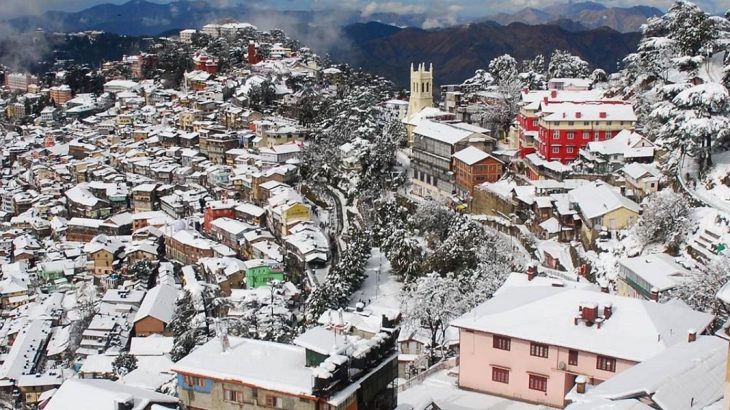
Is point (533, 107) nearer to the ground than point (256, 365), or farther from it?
farther from it

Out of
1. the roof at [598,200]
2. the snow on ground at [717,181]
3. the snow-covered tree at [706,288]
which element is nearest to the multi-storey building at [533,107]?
the roof at [598,200]

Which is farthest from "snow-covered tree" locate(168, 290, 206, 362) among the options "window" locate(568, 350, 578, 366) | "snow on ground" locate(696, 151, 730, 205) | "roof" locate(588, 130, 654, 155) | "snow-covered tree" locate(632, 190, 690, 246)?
"snow on ground" locate(696, 151, 730, 205)

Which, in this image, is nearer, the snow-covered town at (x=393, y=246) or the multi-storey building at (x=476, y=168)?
the snow-covered town at (x=393, y=246)

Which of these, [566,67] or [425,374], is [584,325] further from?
[566,67]

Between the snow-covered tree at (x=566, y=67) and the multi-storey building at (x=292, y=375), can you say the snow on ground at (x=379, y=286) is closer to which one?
the multi-storey building at (x=292, y=375)

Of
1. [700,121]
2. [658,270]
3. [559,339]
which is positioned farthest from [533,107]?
[559,339]

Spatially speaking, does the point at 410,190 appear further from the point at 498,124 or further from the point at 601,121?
the point at 601,121
